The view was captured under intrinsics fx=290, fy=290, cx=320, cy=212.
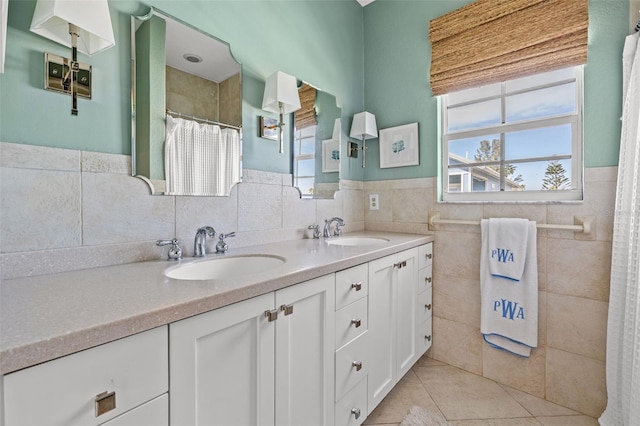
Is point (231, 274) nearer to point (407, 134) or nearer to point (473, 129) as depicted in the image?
point (407, 134)

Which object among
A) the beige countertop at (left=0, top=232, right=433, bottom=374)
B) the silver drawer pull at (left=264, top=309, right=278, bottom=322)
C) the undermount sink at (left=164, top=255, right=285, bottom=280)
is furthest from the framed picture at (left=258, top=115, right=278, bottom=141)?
the silver drawer pull at (left=264, top=309, right=278, bottom=322)

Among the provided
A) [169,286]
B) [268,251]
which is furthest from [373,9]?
[169,286]

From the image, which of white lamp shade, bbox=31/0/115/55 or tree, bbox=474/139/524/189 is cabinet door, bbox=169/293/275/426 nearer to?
white lamp shade, bbox=31/0/115/55

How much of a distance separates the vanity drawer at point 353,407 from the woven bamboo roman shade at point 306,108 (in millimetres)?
1472

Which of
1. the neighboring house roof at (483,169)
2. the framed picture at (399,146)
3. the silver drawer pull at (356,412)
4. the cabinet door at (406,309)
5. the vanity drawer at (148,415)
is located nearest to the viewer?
the vanity drawer at (148,415)

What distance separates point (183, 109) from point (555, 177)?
2.01m

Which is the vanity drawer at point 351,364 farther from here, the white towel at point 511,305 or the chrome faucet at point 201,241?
the white towel at point 511,305

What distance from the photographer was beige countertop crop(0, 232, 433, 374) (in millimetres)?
503

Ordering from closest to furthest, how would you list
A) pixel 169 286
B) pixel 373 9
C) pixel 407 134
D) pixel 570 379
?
1. pixel 169 286
2. pixel 570 379
3. pixel 407 134
4. pixel 373 9

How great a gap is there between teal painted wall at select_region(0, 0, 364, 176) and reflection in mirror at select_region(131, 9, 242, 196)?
0.05 metres

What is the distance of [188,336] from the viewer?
698mm

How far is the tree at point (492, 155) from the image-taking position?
1807 mm

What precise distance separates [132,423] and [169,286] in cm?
31

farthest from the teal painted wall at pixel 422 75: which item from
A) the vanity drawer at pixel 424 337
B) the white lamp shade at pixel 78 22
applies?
the white lamp shade at pixel 78 22
